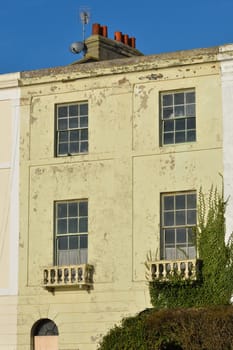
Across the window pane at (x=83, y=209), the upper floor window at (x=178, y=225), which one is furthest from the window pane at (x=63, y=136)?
the upper floor window at (x=178, y=225)

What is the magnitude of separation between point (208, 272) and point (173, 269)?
991mm

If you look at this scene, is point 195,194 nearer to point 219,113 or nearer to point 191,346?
point 219,113

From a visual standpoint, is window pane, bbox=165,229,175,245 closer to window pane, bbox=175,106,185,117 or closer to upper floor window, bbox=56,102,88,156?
window pane, bbox=175,106,185,117

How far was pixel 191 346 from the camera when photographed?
85.1ft

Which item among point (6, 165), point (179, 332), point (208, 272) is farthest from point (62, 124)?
point (179, 332)

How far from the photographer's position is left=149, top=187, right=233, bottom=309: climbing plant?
29.6m

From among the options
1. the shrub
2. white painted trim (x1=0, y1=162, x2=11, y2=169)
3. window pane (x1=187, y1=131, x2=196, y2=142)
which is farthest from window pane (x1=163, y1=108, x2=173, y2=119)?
the shrub

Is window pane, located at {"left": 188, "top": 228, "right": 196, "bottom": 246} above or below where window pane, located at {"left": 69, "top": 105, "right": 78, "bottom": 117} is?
below

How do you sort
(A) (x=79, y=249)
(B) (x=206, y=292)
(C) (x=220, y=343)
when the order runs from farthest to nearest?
(A) (x=79, y=249), (B) (x=206, y=292), (C) (x=220, y=343)

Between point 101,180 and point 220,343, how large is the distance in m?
7.99

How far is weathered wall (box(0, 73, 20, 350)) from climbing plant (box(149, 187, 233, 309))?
474 cm

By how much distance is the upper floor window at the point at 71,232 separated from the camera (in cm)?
3184

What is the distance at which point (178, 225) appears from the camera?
101 feet

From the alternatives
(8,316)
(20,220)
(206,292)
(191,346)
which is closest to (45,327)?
(8,316)
